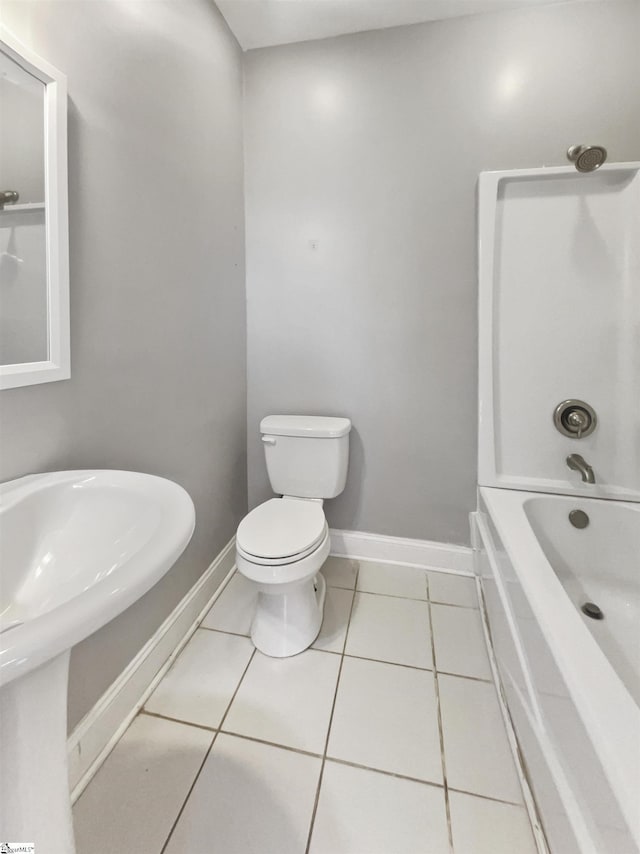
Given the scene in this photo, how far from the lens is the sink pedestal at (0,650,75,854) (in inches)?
20.1

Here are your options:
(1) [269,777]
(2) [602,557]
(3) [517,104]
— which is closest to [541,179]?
(3) [517,104]

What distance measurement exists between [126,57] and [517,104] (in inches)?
58.7

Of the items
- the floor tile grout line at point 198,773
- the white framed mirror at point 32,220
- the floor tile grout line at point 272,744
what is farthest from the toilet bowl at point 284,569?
the white framed mirror at point 32,220

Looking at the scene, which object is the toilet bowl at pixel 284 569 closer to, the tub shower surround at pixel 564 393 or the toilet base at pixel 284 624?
the toilet base at pixel 284 624

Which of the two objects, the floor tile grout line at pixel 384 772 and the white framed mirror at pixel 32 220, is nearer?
the white framed mirror at pixel 32 220

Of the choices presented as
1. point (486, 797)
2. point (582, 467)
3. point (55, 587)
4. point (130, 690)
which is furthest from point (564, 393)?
point (130, 690)

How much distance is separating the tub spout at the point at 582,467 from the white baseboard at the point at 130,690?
1.56 meters

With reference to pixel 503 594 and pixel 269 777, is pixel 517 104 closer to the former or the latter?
pixel 503 594

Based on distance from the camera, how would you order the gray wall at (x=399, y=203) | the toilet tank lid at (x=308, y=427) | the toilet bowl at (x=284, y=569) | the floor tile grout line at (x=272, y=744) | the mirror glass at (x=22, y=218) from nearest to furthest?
the mirror glass at (x=22, y=218) < the floor tile grout line at (x=272, y=744) < the toilet bowl at (x=284, y=569) < the gray wall at (x=399, y=203) < the toilet tank lid at (x=308, y=427)

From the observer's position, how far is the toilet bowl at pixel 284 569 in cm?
120

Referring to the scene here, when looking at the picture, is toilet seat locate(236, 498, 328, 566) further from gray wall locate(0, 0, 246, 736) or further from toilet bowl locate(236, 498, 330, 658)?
gray wall locate(0, 0, 246, 736)

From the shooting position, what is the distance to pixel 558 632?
2.48 feet

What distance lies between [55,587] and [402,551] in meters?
1.53

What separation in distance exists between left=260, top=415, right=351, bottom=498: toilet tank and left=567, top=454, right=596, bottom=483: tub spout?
0.91 meters
